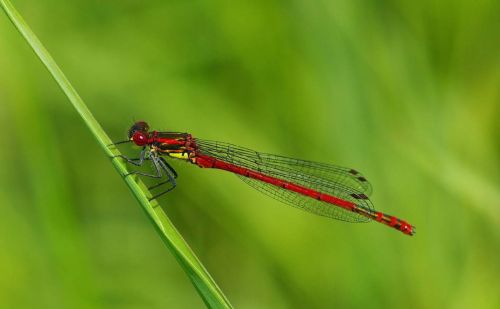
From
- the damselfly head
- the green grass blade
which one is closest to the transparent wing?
the damselfly head

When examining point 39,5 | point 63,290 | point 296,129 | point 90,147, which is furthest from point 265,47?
point 63,290

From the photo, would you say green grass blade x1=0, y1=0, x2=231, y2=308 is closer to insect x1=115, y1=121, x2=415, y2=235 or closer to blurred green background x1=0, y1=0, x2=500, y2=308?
blurred green background x1=0, y1=0, x2=500, y2=308

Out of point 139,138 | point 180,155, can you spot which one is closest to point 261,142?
point 180,155

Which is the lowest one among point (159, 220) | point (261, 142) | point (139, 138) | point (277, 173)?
point (159, 220)

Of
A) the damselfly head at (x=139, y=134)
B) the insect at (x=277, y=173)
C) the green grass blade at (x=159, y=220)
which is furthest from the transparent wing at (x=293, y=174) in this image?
the green grass blade at (x=159, y=220)

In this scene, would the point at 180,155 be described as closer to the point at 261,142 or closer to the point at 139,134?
the point at 139,134

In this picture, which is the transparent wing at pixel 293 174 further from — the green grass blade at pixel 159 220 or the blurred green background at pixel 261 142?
the green grass blade at pixel 159 220
